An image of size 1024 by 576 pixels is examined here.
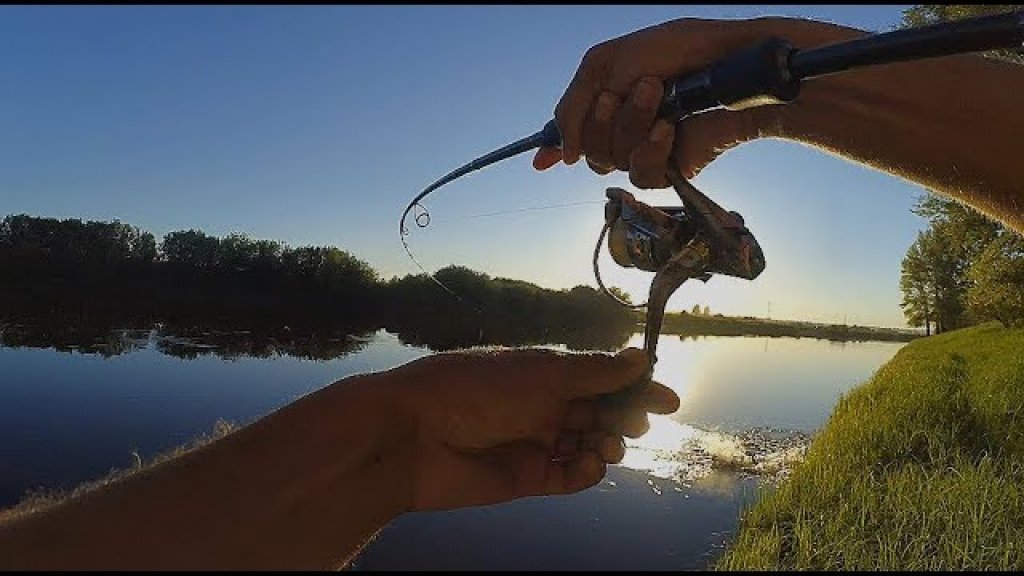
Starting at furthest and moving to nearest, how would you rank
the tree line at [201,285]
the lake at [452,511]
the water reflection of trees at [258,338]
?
the tree line at [201,285], the water reflection of trees at [258,338], the lake at [452,511]

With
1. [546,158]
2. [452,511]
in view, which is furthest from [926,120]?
[452,511]

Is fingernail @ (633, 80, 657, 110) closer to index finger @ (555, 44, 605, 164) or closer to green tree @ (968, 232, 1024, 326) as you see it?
index finger @ (555, 44, 605, 164)

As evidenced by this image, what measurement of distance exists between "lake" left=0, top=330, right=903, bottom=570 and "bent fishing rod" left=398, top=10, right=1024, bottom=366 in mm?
217

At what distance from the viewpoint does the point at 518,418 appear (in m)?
1.61

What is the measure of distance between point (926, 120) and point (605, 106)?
0.81 meters

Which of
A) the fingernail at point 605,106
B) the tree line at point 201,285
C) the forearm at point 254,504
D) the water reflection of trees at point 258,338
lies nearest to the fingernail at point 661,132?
the fingernail at point 605,106

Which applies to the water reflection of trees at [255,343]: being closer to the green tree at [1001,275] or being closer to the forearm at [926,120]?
the green tree at [1001,275]

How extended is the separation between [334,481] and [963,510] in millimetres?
8080

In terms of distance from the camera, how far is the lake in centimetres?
1193

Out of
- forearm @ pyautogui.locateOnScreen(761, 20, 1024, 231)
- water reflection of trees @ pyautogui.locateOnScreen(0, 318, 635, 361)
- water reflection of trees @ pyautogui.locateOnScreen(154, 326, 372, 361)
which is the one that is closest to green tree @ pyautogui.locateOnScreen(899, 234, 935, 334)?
water reflection of trees @ pyautogui.locateOnScreen(0, 318, 635, 361)

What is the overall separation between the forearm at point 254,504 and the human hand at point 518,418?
94 mm

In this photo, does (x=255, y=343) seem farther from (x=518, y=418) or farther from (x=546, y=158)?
(x=518, y=418)

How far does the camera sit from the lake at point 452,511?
39.1ft

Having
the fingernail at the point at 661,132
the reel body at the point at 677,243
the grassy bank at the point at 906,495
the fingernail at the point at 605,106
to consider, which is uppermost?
the fingernail at the point at 605,106
